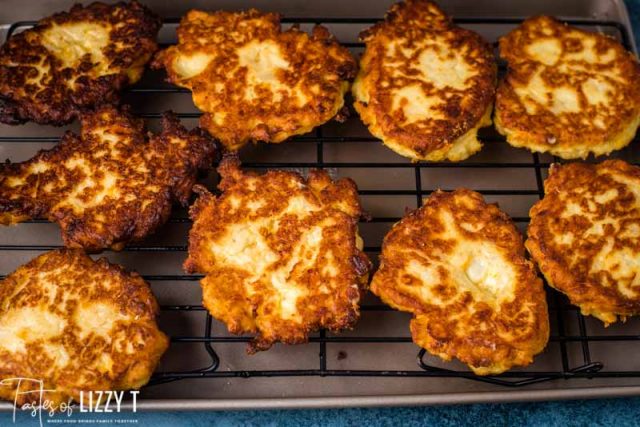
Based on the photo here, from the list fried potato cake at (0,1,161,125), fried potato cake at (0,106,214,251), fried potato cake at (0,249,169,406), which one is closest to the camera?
fried potato cake at (0,249,169,406)

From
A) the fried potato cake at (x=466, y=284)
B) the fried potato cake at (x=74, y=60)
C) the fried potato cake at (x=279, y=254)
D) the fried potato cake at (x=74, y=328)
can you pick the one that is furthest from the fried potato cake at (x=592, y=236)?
the fried potato cake at (x=74, y=60)

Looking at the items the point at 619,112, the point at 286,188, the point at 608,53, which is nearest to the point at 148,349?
the point at 286,188

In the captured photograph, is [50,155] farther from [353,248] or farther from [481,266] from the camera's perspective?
[481,266]

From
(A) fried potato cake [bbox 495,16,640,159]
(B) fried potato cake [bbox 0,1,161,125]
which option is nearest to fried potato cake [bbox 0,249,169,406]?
(B) fried potato cake [bbox 0,1,161,125]

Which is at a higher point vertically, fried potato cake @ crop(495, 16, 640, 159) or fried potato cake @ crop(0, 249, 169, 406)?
fried potato cake @ crop(495, 16, 640, 159)

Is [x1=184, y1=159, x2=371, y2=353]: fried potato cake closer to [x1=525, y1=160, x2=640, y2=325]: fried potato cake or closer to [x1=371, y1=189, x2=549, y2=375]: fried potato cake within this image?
[x1=371, y1=189, x2=549, y2=375]: fried potato cake

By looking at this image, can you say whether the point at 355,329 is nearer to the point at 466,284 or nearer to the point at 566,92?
the point at 466,284

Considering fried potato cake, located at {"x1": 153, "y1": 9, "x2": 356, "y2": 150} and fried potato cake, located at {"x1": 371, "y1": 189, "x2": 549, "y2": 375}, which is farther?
fried potato cake, located at {"x1": 153, "y1": 9, "x2": 356, "y2": 150}
